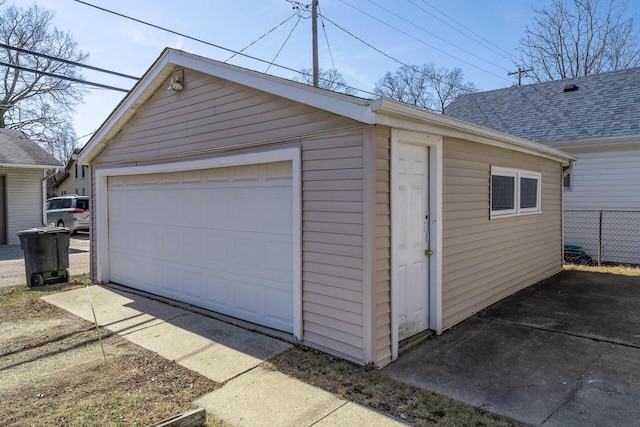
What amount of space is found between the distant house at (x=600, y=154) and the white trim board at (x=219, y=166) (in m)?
7.26

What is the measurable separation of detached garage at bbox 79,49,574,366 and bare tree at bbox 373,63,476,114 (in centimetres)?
2394

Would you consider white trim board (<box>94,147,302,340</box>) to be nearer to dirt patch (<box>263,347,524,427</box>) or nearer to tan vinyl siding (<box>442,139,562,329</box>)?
dirt patch (<box>263,347,524,427</box>)

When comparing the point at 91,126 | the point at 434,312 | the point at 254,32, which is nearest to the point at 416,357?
the point at 434,312

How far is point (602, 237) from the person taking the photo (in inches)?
395

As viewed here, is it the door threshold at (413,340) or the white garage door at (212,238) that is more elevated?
the white garage door at (212,238)

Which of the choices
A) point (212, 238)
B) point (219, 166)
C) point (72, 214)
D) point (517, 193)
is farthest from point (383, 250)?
point (72, 214)

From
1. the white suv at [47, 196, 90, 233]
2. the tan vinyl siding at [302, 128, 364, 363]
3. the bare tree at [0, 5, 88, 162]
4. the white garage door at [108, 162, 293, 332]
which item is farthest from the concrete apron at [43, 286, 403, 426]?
the bare tree at [0, 5, 88, 162]

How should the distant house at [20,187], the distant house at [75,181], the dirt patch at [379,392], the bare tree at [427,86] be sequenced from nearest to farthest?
1. the dirt patch at [379,392]
2. the distant house at [20,187]
3. the bare tree at [427,86]
4. the distant house at [75,181]

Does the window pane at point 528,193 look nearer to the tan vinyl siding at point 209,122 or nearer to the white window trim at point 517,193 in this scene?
the white window trim at point 517,193

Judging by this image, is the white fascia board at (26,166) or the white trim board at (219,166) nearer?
the white trim board at (219,166)

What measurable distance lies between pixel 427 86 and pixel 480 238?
1066 inches

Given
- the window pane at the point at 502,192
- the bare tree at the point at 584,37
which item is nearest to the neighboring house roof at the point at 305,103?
the window pane at the point at 502,192

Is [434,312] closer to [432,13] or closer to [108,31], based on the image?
[108,31]

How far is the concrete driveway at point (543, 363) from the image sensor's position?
312cm
